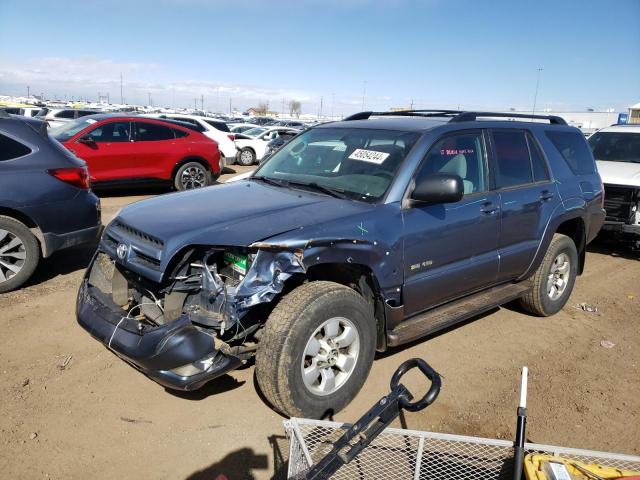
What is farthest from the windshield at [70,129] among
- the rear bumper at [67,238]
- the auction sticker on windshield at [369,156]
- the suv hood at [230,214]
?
the auction sticker on windshield at [369,156]

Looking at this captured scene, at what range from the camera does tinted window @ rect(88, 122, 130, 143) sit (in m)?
10.2

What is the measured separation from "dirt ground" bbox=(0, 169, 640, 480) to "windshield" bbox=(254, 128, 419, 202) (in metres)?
1.44

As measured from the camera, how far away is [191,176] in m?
11.3

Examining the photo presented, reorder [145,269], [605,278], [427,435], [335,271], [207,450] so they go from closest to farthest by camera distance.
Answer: [427,435] < [207,450] < [145,269] < [335,271] < [605,278]

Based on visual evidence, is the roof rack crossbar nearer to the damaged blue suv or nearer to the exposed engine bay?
the damaged blue suv

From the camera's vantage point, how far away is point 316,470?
197cm

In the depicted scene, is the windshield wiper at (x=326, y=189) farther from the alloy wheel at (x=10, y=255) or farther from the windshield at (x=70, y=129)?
the windshield at (x=70, y=129)

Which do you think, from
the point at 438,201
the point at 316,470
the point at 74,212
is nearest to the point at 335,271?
the point at 438,201

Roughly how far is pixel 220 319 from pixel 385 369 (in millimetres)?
1554

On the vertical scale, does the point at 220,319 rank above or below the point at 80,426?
above

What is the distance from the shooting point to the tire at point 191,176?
1105 cm

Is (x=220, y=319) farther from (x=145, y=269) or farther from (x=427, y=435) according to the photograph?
(x=427, y=435)

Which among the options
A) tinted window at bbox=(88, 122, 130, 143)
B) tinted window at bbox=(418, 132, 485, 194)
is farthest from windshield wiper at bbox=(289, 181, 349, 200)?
tinted window at bbox=(88, 122, 130, 143)

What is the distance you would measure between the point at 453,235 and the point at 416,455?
176 centimetres
